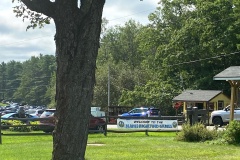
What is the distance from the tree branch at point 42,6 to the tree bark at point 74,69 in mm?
13

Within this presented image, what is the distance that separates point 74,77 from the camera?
19.4ft

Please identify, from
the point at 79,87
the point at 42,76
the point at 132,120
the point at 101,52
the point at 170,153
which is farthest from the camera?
the point at 42,76

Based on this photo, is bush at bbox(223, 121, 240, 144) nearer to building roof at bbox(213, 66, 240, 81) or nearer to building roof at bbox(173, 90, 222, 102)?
building roof at bbox(213, 66, 240, 81)

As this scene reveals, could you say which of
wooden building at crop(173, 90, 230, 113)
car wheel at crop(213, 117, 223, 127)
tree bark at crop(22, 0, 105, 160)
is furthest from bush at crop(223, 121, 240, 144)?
wooden building at crop(173, 90, 230, 113)

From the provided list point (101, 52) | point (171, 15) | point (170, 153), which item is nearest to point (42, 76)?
point (101, 52)

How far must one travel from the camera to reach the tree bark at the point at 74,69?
5875 millimetres

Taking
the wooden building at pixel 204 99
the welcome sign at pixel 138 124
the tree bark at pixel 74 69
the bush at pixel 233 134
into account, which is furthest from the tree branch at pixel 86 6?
the wooden building at pixel 204 99

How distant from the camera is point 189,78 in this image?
5519 cm

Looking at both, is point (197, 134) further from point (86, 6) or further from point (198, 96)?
point (198, 96)

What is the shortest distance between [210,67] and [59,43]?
4955 cm

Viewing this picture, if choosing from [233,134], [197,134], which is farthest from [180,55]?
[233,134]

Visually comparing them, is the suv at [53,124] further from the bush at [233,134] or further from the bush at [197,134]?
the bush at [233,134]

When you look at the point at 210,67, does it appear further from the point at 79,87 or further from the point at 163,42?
the point at 79,87

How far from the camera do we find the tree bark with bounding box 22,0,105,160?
5.88m
